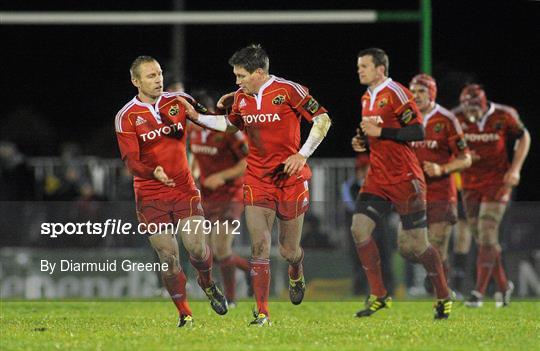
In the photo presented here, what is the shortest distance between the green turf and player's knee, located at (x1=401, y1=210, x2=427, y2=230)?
0.88 m

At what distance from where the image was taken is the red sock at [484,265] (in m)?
14.3

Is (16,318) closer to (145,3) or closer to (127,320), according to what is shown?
(127,320)

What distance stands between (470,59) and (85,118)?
11.4 m

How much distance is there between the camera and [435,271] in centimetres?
1201

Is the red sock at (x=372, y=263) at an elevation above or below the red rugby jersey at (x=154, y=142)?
below

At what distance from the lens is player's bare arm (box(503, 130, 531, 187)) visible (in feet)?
47.2

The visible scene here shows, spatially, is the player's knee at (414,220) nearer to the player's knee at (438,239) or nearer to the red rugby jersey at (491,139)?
the player's knee at (438,239)

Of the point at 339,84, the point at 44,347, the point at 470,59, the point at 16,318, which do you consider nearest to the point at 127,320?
the point at 16,318

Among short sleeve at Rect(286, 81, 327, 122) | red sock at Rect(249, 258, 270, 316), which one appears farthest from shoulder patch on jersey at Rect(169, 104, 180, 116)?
red sock at Rect(249, 258, 270, 316)

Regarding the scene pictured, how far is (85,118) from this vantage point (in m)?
32.2

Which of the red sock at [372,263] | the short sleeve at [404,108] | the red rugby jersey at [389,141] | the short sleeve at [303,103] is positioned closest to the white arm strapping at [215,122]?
the short sleeve at [303,103]

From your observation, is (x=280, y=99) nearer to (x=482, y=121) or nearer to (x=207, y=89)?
(x=207, y=89)

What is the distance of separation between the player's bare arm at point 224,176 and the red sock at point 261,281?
9.84 feet

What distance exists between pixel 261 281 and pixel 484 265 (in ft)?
13.9
